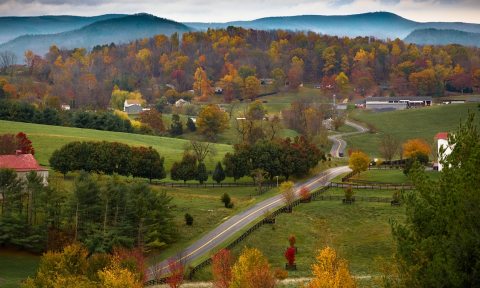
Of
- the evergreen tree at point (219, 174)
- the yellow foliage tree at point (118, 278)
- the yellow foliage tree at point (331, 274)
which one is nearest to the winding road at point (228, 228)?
the yellow foliage tree at point (118, 278)

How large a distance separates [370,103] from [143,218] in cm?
12027

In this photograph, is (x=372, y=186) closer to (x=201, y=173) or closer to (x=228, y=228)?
(x=201, y=173)

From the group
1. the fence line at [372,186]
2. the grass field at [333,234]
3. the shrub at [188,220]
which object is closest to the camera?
the grass field at [333,234]

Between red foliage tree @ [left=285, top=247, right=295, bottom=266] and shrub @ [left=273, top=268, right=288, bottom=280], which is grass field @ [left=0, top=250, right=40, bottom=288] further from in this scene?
red foliage tree @ [left=285, top=247, right=295, bottom=266]

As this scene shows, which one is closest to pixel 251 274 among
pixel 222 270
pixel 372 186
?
pixel 222 270

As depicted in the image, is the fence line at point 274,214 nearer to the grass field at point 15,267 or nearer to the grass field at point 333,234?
the grass field at point 333,234

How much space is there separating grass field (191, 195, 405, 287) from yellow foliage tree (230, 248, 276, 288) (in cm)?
1007

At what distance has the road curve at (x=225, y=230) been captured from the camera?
184 feet

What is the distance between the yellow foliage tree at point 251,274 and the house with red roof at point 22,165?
3530 centimetres

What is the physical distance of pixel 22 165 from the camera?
75.2 meters

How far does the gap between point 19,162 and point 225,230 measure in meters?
22.5

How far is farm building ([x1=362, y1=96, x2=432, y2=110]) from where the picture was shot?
568ft

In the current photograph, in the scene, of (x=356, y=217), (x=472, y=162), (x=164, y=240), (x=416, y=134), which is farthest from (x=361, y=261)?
(x=416, y=134)

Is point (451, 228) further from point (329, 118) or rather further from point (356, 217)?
point (329, 118)
